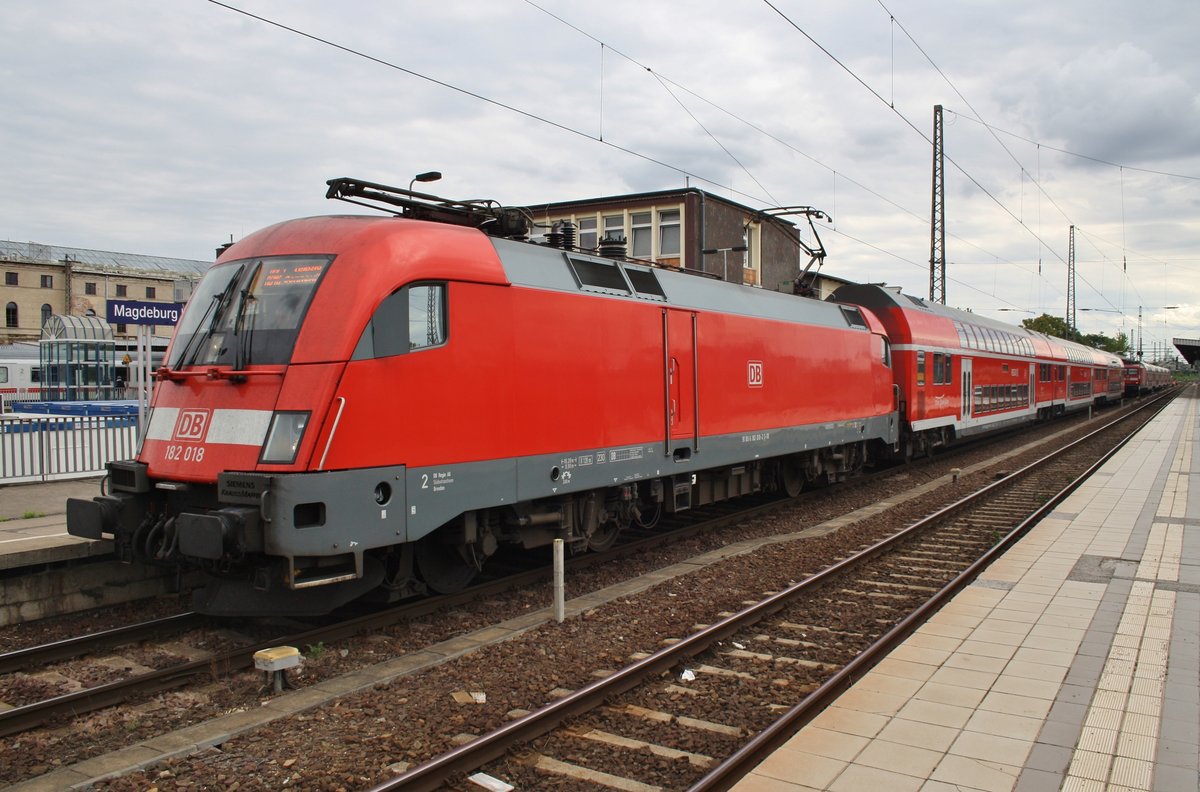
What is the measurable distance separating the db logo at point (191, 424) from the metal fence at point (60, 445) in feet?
23.0

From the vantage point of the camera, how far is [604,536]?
1021 centimetres

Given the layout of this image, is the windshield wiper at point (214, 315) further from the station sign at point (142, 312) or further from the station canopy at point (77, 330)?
the station canopy at point (77, 330)

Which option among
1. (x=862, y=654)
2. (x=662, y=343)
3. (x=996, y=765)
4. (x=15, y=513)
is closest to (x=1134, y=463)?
(x=662, y=343)

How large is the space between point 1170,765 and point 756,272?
31.4 meters

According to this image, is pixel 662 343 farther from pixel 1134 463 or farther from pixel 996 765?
pixel 1134 463

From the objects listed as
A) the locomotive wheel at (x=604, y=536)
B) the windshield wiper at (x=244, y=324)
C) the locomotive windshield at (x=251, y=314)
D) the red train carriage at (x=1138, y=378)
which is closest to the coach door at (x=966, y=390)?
the locomotive wheel at (x=604, y=536)

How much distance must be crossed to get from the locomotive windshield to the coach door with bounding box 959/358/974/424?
19785 millimetres

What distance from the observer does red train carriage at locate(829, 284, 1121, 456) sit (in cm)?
1970

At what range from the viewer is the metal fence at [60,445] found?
12.6m

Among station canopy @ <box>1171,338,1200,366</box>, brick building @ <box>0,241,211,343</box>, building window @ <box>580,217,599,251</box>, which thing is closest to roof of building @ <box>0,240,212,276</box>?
brick building @ <box>0,241,211,343</box>

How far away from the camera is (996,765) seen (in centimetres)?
458

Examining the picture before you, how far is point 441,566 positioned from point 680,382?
3885mm

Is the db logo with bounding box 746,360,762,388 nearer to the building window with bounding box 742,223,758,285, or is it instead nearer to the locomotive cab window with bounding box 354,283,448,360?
the locomotive cab window with bounding box 354,283,448,360

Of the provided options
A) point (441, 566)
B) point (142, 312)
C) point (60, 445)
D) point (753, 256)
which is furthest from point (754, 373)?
point (753, 256)
